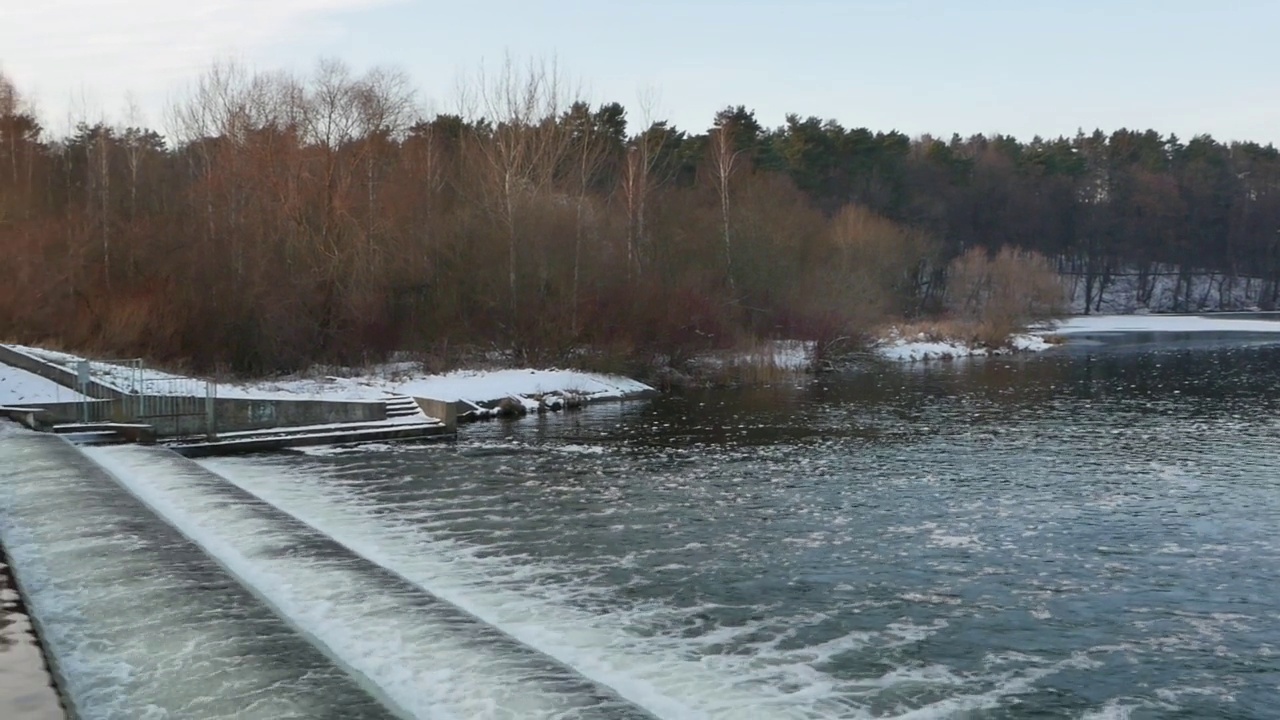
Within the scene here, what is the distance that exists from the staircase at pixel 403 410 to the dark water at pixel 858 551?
58.6 inches

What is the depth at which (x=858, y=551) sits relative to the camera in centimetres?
1405

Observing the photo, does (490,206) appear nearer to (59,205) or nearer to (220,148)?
(220,148)

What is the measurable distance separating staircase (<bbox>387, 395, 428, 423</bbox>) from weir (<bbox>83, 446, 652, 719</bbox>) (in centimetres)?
947

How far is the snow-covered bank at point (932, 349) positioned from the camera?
48.2m

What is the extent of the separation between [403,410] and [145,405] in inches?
221

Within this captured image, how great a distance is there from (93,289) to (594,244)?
1609 centimetres

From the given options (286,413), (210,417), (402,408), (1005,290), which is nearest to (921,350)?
(1005,290)

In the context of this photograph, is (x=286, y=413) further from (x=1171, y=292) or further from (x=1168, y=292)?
(x=1171, y=292)

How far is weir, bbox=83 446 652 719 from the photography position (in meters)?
8.59

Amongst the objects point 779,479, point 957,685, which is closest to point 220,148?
point 779,479

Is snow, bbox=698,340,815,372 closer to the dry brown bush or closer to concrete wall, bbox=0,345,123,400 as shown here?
the dry brown bush

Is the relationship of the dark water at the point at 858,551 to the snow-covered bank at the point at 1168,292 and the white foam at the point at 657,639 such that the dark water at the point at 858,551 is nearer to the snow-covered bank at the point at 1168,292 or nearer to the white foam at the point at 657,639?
the white foam at the point at 657,639

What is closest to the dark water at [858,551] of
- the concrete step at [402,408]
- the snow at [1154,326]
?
the concrete step at [402,408]

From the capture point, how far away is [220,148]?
37.3 m
